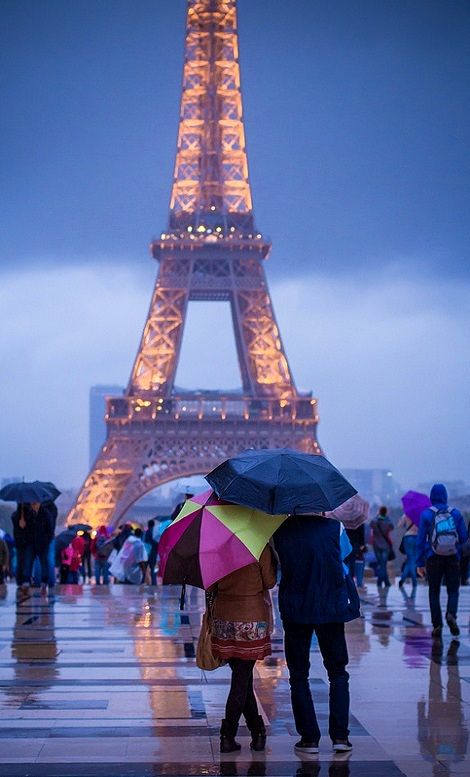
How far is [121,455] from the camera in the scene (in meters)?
53.0

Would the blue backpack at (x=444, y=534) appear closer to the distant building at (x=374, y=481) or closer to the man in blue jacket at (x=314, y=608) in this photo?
the man in blue jacket at (x=314, y=608)

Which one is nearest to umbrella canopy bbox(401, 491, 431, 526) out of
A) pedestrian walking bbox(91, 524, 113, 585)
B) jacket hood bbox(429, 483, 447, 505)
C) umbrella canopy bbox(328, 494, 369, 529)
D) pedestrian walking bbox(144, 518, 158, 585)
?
umbrella canopy bbox(328, 494, 369, 529)

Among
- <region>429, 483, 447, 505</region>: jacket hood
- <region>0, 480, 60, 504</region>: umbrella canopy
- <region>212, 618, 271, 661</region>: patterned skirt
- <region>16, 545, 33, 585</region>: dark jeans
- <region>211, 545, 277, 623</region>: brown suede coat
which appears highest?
<region>0, 480, 60, 504</region>: umbrella canopy

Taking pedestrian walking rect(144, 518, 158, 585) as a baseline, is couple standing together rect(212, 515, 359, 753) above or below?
below

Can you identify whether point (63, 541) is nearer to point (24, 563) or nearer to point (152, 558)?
point (152, 558)

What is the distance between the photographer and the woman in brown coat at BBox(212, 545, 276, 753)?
737 cm

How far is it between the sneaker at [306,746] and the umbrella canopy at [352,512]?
9.76 metres

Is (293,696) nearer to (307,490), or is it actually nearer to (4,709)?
(307,490)

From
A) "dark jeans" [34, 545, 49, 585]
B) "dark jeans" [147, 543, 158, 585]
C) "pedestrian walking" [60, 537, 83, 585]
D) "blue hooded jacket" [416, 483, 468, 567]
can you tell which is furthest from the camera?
"dark jeans" [147, 543, 158, 585]

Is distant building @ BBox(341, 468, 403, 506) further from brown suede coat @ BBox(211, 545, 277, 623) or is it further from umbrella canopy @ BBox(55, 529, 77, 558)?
brown suede coat @ BBox(211, 545, 277, 623)

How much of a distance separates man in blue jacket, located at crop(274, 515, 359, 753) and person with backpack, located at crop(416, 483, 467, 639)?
16.5ft

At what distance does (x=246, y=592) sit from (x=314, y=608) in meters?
0.41

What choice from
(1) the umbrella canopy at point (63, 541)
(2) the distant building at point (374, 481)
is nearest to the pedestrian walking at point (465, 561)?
(1) the umbrella canopy at point (63, 541)

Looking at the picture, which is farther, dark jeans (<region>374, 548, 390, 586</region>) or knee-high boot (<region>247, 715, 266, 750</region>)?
dark jeans (<region>374, 548, 390, 586</region>)
